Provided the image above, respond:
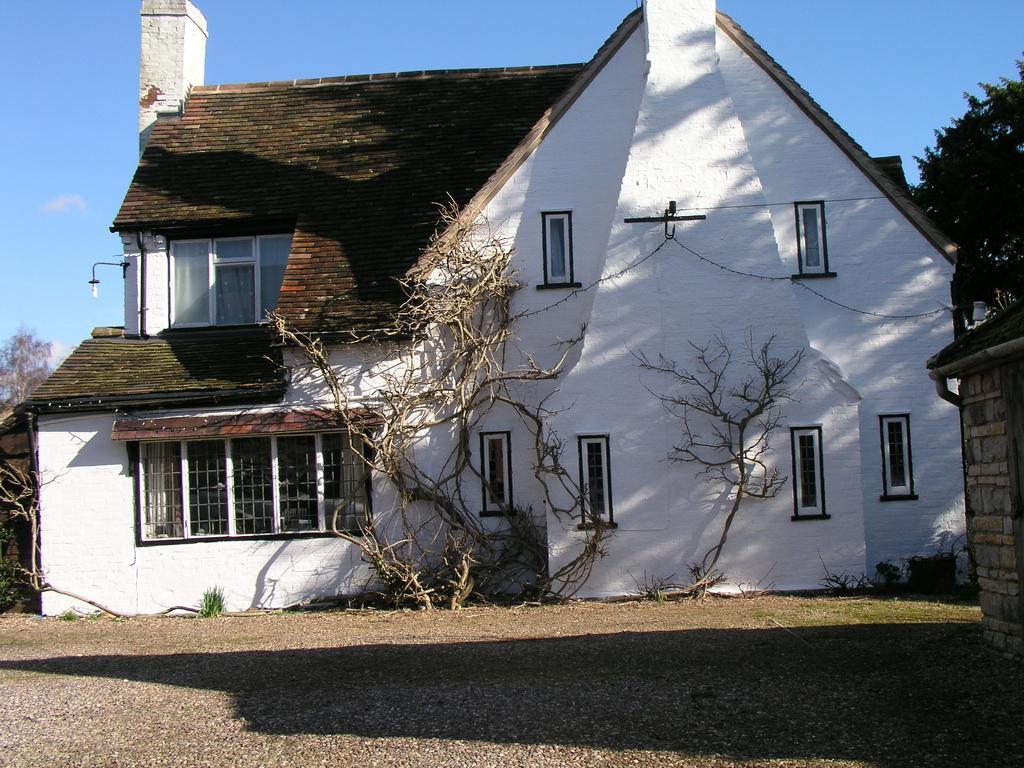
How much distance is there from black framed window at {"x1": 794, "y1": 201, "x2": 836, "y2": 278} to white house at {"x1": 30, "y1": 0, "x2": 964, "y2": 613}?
0.13 feet

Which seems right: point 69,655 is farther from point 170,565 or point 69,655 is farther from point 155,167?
point 155,167

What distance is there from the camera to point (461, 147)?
60.4 ft

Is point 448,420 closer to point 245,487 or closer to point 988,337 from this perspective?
point 245,487

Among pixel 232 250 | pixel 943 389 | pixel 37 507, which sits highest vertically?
pixel 232 250

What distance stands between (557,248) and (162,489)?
7.17m

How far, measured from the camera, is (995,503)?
374 inches

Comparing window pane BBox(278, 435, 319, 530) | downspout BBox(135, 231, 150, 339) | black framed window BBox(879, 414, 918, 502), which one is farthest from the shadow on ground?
downspout BBox(135, 231, 150, 339)

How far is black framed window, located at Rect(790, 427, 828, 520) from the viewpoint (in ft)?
48.8

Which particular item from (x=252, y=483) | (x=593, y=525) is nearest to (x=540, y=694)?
(x=593, y=525)

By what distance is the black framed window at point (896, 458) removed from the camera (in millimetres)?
15766

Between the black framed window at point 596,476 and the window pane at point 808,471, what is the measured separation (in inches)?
109

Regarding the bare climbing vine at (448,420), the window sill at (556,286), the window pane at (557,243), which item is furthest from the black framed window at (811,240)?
the bare climbing vine at (448,420)

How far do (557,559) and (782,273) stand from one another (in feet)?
17.4

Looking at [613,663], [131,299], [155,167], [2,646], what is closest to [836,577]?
[613,663]
